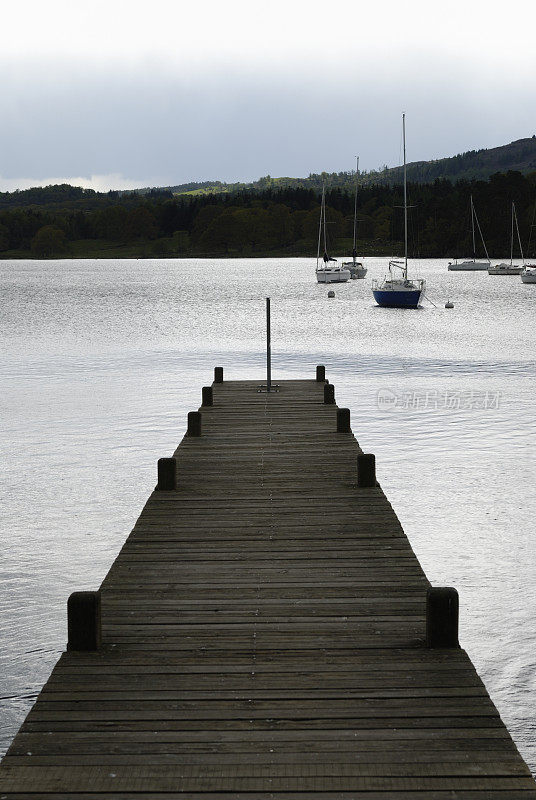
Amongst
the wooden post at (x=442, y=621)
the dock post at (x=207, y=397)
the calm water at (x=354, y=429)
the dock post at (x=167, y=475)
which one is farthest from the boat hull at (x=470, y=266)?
the wooden post at (x=442, y=621)

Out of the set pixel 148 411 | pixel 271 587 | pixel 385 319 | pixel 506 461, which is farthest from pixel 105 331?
pixel 271 587

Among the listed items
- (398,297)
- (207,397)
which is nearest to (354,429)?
(207,397)

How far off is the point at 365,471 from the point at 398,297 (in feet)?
187

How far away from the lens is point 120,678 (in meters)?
6.19

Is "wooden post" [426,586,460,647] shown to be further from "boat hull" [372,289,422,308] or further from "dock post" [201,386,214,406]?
"boat hull" [372,289,422,308]

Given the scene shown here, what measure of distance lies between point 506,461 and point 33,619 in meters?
11.3

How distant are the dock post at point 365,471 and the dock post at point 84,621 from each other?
5274mm

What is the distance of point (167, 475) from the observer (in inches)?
447

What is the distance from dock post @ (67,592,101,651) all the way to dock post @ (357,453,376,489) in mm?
5274

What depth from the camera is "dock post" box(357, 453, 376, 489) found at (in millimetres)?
11312

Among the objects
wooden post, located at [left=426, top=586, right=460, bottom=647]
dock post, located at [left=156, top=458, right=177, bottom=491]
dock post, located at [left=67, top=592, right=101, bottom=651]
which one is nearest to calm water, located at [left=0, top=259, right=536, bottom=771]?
wooden post, located at [left=426, top=586, right=460, bottom=647]

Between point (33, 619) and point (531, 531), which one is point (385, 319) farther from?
point (33, 619)

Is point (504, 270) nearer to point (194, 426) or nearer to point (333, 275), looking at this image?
point (333, 275)

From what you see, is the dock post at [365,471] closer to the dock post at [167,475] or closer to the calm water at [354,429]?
the calm water at [354,429]
